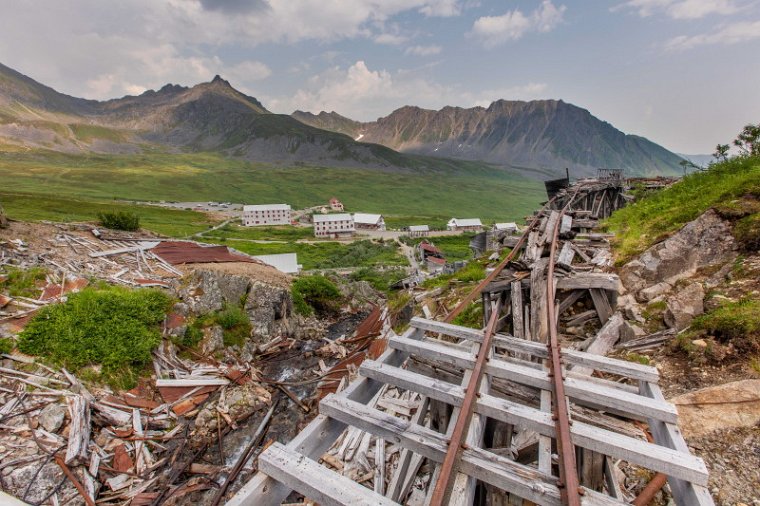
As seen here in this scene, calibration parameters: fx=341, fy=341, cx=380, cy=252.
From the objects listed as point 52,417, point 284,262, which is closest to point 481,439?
point 52,417

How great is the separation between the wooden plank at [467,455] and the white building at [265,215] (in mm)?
107695

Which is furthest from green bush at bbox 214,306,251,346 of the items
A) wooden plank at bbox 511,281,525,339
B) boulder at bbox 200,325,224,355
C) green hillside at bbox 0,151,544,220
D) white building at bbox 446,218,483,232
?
green hillside at bbox 0,151,544,220

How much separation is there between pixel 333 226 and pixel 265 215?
26.0m

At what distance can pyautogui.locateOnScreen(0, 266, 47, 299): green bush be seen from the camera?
15.0 meters

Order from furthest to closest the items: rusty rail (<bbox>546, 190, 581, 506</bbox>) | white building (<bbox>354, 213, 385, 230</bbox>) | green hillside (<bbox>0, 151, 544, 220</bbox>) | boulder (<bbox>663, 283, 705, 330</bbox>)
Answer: green hillside (<bbox>0, 151, 544, 220</bbox>) → white building (<bbox>354, 213, 385, 230</bbox>) → boulder (<bbox>663, 283, 705, 330</bbox>) → rusty rail (<bbox>546, 190, 581, 506</bbox>)

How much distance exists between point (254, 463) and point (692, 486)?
39.5 feet

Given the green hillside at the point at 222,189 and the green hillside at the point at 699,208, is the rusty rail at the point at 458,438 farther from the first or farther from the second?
the green hillside at the point at 222,189

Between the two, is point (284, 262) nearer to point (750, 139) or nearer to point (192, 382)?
point (192, 382)

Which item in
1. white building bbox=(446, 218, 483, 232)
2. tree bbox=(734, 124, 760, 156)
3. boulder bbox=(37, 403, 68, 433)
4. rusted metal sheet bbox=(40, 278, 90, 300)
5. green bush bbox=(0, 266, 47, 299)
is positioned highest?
tree bbox=(734, 124, 760, 156)

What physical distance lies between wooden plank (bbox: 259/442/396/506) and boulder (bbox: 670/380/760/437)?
438 centimetres

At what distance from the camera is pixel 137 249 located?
73.7 ft

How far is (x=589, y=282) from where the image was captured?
7.29 metres

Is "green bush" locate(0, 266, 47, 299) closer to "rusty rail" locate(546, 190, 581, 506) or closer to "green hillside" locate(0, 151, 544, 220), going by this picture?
"rusty rail" locate(546, 190, 581, 506)

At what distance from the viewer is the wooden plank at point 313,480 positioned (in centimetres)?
262
